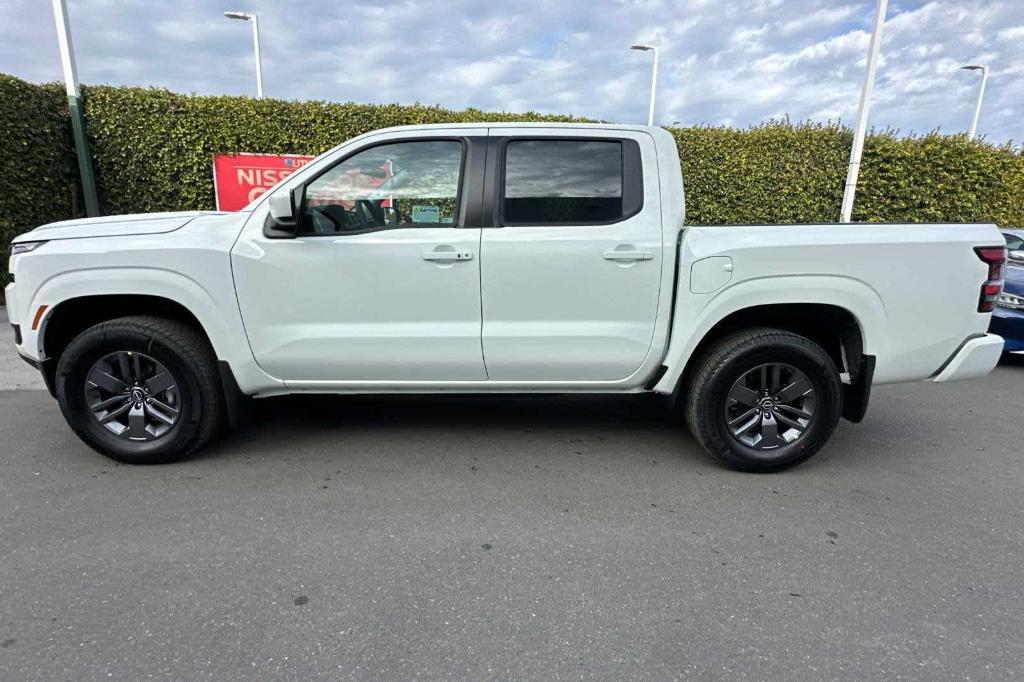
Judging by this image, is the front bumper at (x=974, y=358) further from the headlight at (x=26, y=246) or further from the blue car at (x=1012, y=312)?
the headlight at (x=26, y=246)

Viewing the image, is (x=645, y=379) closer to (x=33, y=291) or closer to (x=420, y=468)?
(x=420, y=468)

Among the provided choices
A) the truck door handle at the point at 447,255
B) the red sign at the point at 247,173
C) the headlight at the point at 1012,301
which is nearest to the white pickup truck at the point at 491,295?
the truck door handle at the point at 447,255

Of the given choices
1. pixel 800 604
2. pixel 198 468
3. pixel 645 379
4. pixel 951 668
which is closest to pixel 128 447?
pixel 198 468

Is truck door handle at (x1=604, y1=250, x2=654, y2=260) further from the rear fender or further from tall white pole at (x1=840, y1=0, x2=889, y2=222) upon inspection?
tall white pole at (x1=840, y1=0, x2=889, y2=222)

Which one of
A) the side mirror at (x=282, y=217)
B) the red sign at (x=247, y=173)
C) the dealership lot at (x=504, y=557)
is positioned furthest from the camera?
the red sign at (x=247, y=173)

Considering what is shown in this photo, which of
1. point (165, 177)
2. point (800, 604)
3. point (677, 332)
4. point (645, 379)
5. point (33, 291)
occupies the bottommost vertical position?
point (800, 604)

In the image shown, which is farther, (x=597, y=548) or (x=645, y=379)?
(x=645, y=379)

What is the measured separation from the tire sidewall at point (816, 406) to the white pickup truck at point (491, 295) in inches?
0.5

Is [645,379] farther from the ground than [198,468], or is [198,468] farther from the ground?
[645,379]

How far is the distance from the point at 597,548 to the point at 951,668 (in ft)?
4.26

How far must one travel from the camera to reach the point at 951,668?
Result: 1923 millimetres

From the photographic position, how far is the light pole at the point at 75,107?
7605 mm

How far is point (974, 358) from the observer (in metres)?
3.21

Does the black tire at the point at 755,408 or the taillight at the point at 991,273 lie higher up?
the taillight at the point at 991,273
